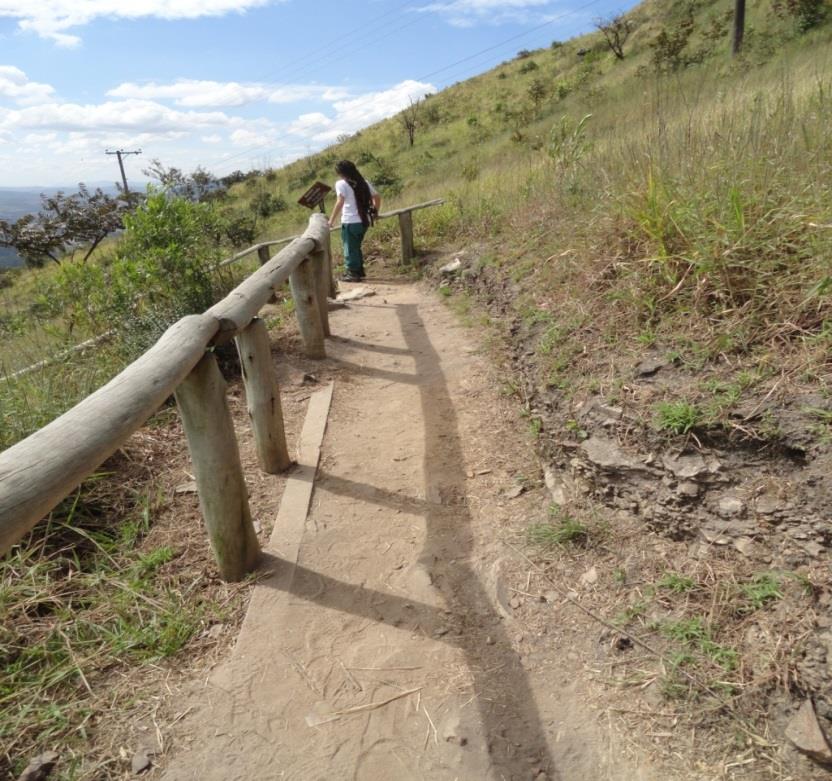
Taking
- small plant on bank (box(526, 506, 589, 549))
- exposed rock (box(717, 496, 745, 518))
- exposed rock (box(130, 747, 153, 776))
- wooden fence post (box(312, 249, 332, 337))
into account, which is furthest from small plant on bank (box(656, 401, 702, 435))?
wooden fence post (box(312, 249, 332, 337))

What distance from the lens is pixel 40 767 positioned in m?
1.70

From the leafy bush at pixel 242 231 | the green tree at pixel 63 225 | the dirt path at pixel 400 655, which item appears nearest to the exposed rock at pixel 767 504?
the dirt path at pixel 400 655

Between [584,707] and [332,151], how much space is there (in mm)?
35759

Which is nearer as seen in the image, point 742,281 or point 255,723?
point 255,723

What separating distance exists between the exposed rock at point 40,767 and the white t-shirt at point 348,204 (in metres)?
6.44

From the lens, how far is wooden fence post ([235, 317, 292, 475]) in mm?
3117

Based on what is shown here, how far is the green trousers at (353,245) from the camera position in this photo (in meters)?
7.68

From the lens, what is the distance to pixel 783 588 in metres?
1.90

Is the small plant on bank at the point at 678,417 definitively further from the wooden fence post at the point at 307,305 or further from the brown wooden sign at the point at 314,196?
the brown wooden sign at the point at 314,196

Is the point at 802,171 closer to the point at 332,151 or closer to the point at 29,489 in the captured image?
the point at 29,489

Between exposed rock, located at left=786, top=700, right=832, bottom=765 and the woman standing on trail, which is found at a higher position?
the woman standing on trail

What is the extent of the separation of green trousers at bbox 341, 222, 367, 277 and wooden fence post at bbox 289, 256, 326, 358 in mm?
2809

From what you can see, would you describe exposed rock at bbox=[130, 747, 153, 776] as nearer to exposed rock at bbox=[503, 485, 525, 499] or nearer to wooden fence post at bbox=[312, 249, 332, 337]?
exposed rock at bbox=[503, 485, 525, 499]

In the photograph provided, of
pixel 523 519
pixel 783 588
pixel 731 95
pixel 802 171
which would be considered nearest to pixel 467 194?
pixel 731 95
